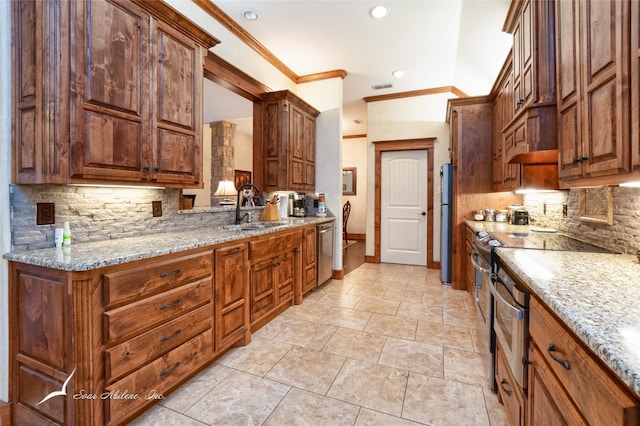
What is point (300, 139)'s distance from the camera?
4105mm

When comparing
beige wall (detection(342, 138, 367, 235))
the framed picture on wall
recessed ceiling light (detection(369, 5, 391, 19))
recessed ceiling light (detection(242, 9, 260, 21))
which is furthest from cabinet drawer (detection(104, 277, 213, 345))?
beige wall (detection(342, 138, 367, 235))

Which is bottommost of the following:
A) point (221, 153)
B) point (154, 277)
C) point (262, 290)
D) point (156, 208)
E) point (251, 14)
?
point (262, 290)

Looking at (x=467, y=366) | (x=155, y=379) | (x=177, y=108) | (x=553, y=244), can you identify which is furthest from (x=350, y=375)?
(x=177, y=108)

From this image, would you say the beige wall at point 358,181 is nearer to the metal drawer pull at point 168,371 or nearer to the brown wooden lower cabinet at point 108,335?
the brown wooden lower cabinet at point 108,335

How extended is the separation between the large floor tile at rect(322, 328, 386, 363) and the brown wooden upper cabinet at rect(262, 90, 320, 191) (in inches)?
77.1

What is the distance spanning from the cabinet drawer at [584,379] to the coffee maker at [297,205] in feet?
11.3

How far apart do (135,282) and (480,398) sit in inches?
83.8

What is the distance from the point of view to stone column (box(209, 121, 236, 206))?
6.41m

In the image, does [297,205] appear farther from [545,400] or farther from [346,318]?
[545,400]

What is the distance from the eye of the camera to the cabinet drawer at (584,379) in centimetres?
63

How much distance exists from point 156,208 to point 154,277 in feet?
2.96

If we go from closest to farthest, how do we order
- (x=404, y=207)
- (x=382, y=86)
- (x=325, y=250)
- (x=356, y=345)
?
(x=356, y=345), (x=325, y=250), (x=382, y=86), (x=404, y=207)

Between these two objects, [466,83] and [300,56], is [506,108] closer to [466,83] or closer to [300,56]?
[466,83]

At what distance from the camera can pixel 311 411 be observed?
5.63 feet
